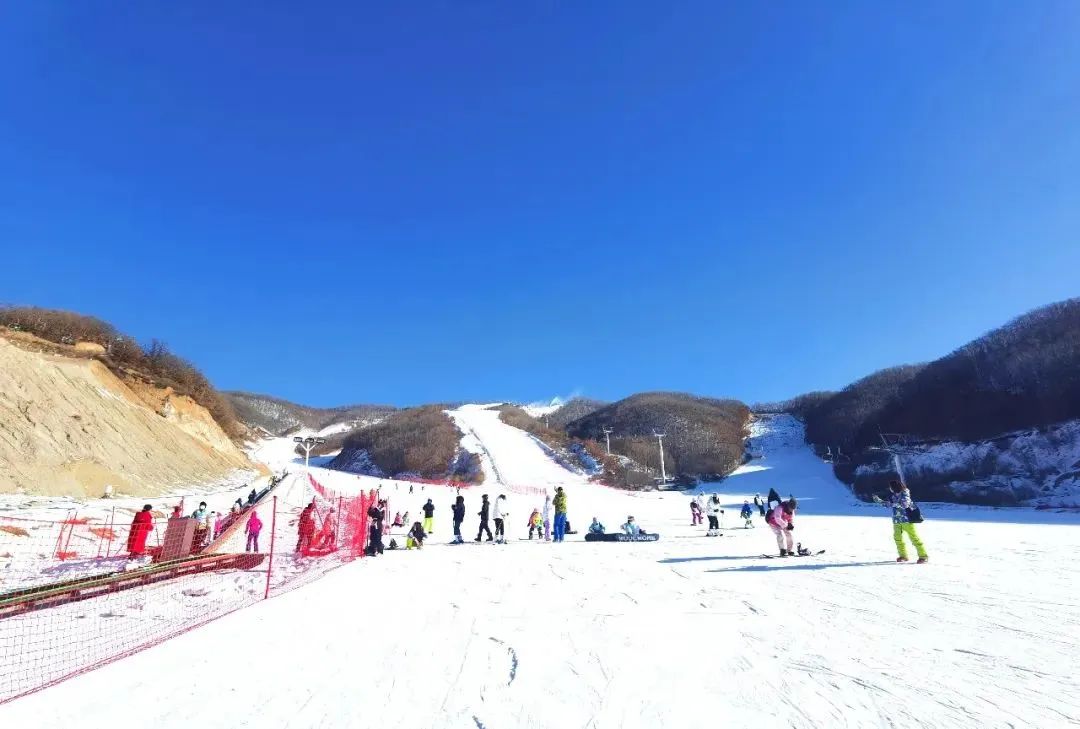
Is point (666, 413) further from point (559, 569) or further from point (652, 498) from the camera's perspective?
point (559, 569)

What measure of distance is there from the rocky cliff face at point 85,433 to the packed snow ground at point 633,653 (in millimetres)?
17574

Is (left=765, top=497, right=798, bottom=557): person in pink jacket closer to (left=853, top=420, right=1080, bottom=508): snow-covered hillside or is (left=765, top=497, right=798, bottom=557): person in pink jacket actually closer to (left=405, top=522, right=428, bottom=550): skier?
(left=405, top=522, right=428, bottom=550): skier

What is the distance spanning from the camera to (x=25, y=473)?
19.0m

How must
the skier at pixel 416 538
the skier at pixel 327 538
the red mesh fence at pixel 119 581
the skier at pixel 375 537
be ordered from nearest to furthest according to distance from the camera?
the red mesh fence at pixel 119 581
the skier at pixel 375 537
the skier at pixel 327 538
the skier at pixel 416 538

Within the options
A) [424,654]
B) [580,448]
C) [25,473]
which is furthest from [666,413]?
[424,654]

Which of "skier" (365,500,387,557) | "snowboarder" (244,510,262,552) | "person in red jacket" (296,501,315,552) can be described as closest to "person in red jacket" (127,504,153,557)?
"snowboarder" (244,510,262,552)

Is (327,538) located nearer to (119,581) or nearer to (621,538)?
(119,581)

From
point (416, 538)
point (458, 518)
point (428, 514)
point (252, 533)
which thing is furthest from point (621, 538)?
point (252, 533)

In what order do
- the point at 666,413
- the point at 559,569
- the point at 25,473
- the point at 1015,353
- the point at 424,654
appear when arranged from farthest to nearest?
the point at 666,413, the point at 1015,353, the point at 25,473, the point at 559,569, the point at 424,654

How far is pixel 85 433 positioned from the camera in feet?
77.4

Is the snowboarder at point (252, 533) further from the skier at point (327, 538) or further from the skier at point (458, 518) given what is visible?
the skier at point (458, 518)

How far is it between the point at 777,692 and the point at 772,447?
78696 millimetres

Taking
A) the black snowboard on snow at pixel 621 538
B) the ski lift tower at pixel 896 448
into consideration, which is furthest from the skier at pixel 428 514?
the ski lift tower at pixel 896 448

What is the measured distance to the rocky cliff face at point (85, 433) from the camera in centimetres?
1992
